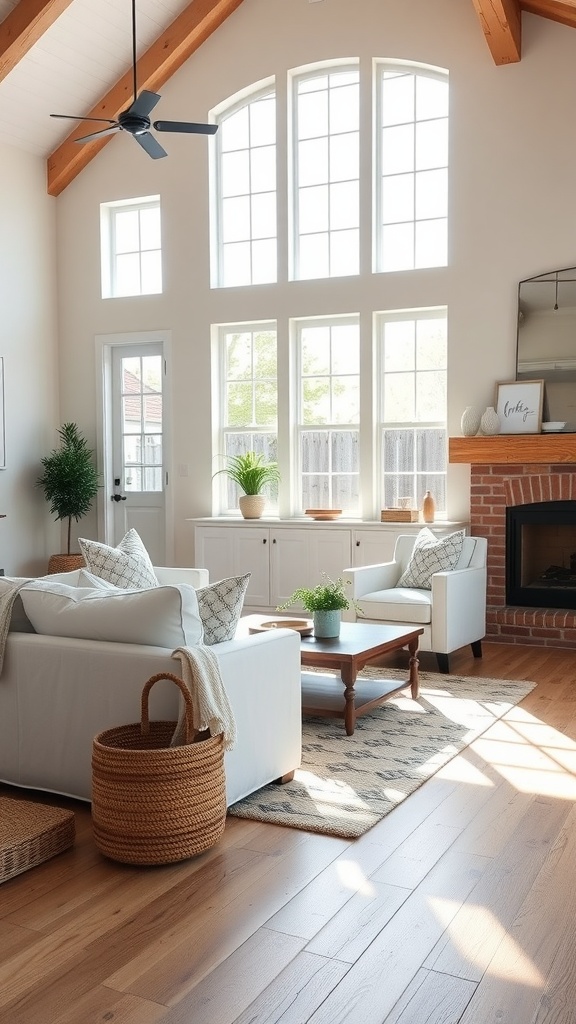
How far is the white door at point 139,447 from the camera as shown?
8539 mm

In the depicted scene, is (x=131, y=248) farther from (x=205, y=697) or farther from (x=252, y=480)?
(x=205, y=697)

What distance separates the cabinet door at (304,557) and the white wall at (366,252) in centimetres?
90

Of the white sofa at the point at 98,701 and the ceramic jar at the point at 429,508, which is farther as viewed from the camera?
the ceramic jar at the point at 429,508

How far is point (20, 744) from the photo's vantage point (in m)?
3.54

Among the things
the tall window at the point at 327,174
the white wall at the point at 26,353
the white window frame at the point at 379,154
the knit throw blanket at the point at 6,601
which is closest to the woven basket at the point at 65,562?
the white wall at the point at 26,353

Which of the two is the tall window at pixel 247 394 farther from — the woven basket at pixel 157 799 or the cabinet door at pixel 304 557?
the woven basket at pixel 157 799

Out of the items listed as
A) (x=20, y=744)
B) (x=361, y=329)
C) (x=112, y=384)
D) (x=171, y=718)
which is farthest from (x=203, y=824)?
(x=112, y=384)

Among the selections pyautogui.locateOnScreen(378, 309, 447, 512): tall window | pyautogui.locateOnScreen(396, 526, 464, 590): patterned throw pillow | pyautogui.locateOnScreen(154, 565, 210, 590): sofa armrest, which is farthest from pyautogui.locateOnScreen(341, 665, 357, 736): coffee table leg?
pyautogui.locateOnScreen(378, 309, 447, 512): tall window

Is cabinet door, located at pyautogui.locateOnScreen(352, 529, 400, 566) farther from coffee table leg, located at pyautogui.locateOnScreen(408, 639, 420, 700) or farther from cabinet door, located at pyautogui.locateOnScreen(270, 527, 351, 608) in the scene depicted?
coffee table leg, located at pyautogui.locateOnScreen(408, 639, 420, 700)

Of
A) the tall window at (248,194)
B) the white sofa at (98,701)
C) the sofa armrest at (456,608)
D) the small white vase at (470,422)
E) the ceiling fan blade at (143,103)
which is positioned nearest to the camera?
the white sofa at (98,701)

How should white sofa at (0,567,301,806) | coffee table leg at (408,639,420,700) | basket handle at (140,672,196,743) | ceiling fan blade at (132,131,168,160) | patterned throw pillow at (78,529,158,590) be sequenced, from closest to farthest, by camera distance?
basket handle at (140,672,196,743) → white sofa at (0,567,301,806) → patterned throw pillow at (78,529,158,590) → coffee table leg at (408,639,420,700) → ceiling fan blade at (132,131,168,160)

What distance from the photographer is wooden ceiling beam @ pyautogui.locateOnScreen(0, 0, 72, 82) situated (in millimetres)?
6676

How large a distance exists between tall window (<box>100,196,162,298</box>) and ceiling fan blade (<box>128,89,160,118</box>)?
299 centimetres

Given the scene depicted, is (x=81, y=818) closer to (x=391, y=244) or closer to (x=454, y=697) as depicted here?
(x=454, y=697)
